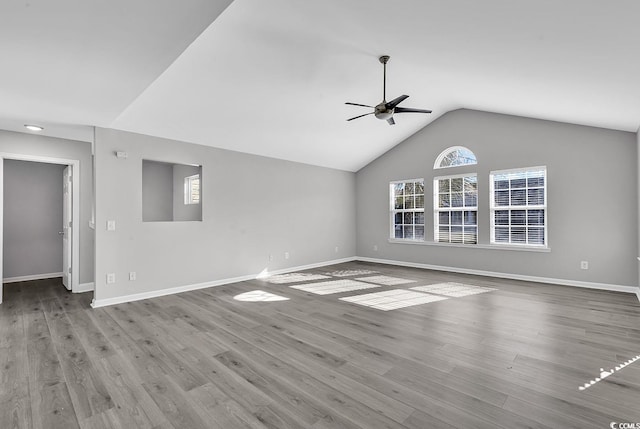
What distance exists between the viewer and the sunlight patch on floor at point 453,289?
4652 mm

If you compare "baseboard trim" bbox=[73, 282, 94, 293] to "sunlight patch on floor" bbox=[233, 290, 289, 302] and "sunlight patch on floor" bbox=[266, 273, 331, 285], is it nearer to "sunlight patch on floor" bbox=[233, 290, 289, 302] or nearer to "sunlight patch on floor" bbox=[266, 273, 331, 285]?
"sunlight patch on floor" bbox=[233, 290, 289, 302]

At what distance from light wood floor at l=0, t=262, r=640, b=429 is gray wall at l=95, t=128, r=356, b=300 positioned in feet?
2.39

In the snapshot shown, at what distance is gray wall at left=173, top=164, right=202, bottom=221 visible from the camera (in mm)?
5498

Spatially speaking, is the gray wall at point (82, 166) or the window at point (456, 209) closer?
the gray wall at point (82, 166)

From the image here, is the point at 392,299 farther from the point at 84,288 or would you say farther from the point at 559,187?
the point at 84,288

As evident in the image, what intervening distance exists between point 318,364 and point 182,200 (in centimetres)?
509

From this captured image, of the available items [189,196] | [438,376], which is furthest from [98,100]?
[438,376]

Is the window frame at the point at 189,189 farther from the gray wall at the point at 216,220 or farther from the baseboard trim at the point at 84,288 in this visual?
the baseboard trim at the point at 84,288

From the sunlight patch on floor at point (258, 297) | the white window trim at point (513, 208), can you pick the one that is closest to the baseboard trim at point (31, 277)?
the sunlight patch on floor at point (258, 297)

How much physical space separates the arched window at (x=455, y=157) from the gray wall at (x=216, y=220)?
A: 2412 millimetres

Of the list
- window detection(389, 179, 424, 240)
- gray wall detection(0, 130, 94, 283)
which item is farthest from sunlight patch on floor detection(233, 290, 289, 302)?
window detection(389, 179, 424, 240)

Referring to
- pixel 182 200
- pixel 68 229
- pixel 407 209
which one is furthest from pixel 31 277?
pixel 407 209

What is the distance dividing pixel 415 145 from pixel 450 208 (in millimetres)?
1660

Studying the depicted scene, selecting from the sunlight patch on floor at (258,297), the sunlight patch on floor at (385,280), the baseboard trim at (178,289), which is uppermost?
the baseboard trim at (178,289)
